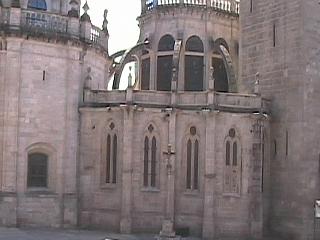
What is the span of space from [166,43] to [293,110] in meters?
11.7

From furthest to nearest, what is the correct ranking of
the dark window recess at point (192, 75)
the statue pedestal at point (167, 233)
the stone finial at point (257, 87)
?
the dark window recess at point (192, 75) → the stone finial at point (257, 87) → the statue pedestal at point (167, 233)

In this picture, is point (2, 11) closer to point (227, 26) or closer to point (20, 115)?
point (20, 115)

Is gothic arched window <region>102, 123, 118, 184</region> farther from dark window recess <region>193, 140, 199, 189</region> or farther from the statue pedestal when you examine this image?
the statue pedestal

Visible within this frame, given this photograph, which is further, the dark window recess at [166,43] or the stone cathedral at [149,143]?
the dark window recess at [166,43]

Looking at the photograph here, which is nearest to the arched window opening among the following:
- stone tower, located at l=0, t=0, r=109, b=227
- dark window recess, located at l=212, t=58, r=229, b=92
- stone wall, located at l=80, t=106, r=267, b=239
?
stone tower, located at l=0, t=0, r=109, b=227

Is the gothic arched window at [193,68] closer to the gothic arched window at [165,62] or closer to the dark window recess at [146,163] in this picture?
the gothic arched window at [165,62]

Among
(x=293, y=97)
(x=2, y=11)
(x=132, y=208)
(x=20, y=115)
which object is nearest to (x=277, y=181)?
(x=293, y=97)

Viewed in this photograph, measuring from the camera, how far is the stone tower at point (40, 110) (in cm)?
3114

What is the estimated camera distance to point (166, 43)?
41.5 m

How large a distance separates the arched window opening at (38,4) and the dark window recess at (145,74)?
918 cm

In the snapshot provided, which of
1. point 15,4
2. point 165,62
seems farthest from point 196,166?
point 15,4

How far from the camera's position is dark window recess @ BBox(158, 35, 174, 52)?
41.2m

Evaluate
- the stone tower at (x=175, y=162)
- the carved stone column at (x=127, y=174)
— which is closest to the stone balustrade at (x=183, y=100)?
the stone tower at (x=175, y=162)

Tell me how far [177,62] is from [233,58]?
4.78m
